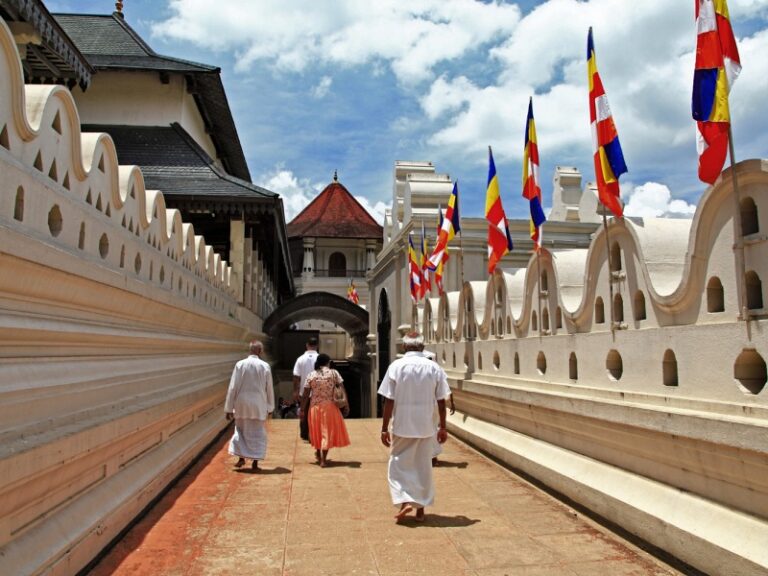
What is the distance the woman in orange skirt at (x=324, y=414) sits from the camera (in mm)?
7070

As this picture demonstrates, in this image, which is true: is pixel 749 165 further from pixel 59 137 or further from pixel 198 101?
pixel 198 101

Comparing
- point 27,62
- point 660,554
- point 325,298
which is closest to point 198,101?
point 325,298

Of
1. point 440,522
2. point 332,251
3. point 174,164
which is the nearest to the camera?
point 440,522

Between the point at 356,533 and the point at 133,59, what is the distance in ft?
39.7

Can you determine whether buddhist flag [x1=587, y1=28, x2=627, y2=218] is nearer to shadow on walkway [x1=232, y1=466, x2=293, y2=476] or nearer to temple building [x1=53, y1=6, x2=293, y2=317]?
shadow on walkway [x1=232, y1=466, x2=293, y2=476]

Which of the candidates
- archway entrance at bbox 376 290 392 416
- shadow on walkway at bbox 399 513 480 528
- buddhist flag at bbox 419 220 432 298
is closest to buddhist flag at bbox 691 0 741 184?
shadow on walkway at bbox 399 513 480 528

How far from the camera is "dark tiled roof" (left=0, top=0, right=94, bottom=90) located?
19.9ft

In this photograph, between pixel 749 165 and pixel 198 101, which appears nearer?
pixel 749 165

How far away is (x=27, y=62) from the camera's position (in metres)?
7.54

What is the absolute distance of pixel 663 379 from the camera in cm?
409

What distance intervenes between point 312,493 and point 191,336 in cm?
284

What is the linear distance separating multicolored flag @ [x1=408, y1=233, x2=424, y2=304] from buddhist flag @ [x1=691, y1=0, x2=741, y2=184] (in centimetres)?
1053

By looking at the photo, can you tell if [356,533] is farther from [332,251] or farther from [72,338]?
[332,251]

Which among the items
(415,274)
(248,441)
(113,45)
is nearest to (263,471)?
(248,441)
